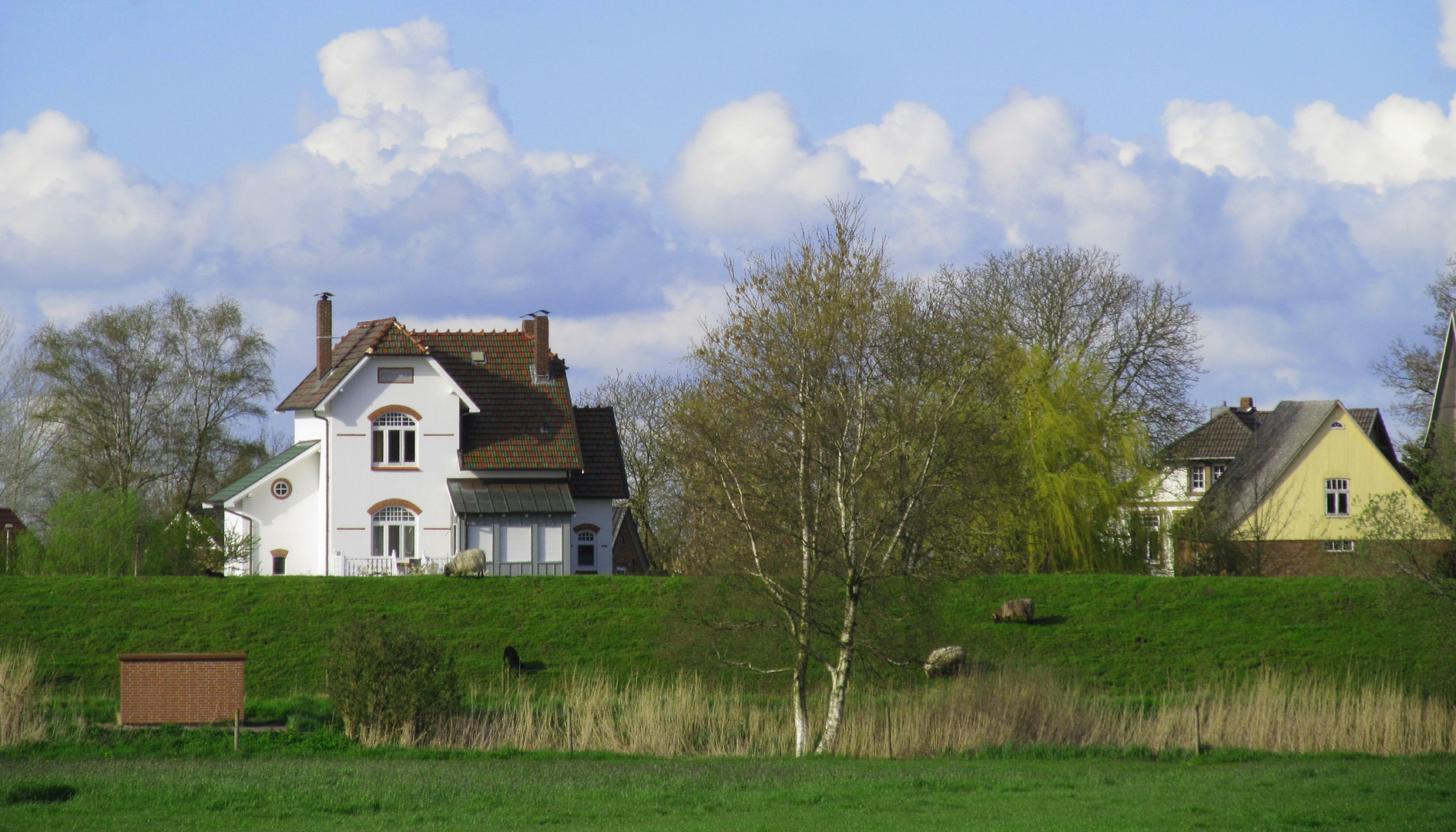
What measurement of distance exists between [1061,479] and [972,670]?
47.9 ft

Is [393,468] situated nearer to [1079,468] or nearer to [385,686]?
[1079,468]

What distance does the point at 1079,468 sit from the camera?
37.2m

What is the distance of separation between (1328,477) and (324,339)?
114 ft

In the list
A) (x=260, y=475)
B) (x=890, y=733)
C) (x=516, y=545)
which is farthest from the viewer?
(x=260, y=475)

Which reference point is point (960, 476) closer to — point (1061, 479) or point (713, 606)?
point (713, 606)

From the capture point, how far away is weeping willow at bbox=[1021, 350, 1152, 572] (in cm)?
3688

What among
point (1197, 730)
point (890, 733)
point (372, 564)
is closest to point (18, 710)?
point (890, 733)

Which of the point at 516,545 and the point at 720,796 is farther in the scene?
the point at 516,545

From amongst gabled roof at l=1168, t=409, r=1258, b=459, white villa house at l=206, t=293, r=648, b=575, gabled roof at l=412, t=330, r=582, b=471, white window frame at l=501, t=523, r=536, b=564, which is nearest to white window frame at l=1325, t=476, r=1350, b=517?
gabled roof at l=1168, t=409, r=1258, b=459

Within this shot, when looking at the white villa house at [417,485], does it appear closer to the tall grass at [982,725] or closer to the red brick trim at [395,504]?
the red brick trim at [395,504]

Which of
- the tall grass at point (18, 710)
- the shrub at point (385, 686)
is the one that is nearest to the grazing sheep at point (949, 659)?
the shrub at point (385, 686)

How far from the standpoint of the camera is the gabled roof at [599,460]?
129 ft

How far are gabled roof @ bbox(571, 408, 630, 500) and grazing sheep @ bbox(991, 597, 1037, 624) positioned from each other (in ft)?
44.8

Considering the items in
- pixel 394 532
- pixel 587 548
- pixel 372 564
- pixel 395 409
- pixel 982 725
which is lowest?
pixel 982 725
